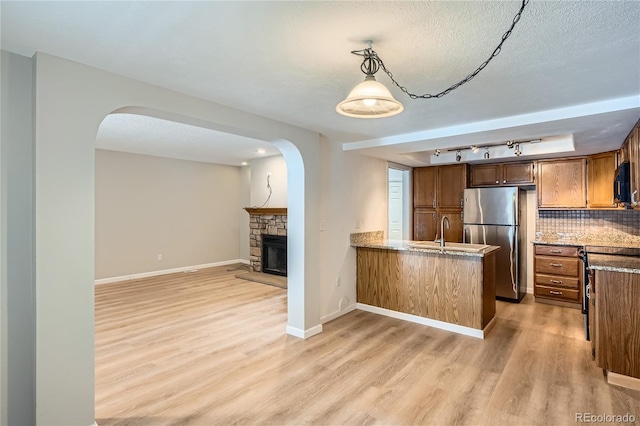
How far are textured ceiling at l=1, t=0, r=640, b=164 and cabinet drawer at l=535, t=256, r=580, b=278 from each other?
2.38 metres

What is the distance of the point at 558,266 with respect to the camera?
4.60 m

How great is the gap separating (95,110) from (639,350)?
13.6ft

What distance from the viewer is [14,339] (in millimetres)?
1890

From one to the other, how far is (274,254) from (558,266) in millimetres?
4881

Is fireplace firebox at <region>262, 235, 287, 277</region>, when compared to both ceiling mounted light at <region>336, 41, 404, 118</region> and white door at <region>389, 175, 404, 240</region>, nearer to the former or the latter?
white door at <region>389, 175, 404, 240</region>

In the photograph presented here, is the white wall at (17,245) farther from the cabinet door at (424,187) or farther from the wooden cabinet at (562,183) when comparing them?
the wooden cabinet at (562,183)

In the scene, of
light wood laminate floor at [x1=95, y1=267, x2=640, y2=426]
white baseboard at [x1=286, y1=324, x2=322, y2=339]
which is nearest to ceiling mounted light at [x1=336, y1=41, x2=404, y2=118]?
light wood laminate floor at [x1=95, y1=267, x2=640, y2=426]

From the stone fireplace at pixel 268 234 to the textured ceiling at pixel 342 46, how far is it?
Result: 165 inches

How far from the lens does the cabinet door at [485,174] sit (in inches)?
208

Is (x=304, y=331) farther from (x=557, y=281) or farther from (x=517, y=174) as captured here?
(x=517, y=174)

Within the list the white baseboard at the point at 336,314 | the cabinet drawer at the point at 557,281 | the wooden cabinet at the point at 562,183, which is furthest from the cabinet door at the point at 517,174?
the white baseboard at the point at 336,314

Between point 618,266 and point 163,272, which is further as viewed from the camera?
point 163,272

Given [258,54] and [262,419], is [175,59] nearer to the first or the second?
[258,54]

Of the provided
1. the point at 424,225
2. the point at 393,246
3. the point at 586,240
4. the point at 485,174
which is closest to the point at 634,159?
the point at 586,240
